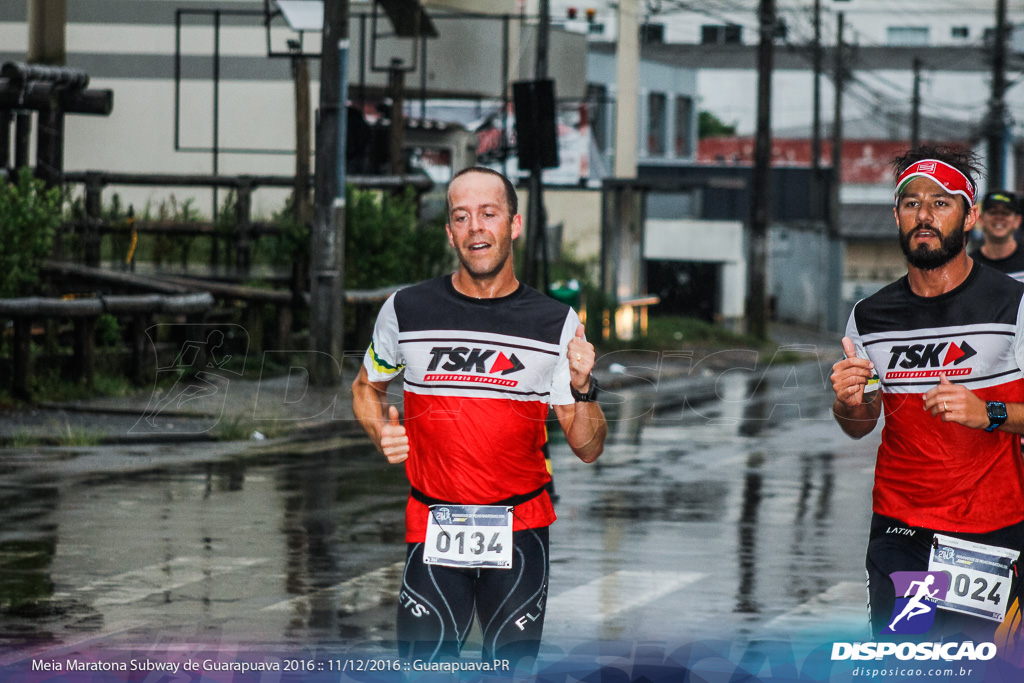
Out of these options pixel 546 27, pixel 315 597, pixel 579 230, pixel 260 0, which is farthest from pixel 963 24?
pixel 315 597

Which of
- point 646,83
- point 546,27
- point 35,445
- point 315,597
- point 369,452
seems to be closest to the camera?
point 315,597

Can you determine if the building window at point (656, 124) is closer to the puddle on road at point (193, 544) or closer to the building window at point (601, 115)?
the building window at point (601, 115)

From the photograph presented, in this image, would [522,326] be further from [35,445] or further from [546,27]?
[546,27]

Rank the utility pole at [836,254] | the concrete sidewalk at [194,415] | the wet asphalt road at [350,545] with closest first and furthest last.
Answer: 1. the wet asphalt road at [350,545]
2. the concrete sidewalk at [194,415]
3. the utility pole at [836,254]

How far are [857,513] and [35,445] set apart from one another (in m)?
7.41

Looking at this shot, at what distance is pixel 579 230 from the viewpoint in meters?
46.7

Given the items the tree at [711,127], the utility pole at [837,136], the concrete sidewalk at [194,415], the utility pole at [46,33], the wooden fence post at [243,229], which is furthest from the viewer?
the tree at [711,127]

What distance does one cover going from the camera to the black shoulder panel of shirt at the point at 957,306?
18.7 ft

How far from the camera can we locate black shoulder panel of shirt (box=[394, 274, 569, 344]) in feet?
18.3

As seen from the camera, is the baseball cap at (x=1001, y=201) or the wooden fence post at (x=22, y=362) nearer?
the baseball cap at (x=1001, y=201)

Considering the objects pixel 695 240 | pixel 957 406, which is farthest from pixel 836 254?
pixel 957 406

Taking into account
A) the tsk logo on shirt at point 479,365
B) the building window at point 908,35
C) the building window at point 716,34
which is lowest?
the tsk logo on shirt at point 479,365

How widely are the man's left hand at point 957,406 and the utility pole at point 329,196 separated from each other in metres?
15.7

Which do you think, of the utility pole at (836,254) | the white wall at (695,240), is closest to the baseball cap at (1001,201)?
the white wall at (695,240)
